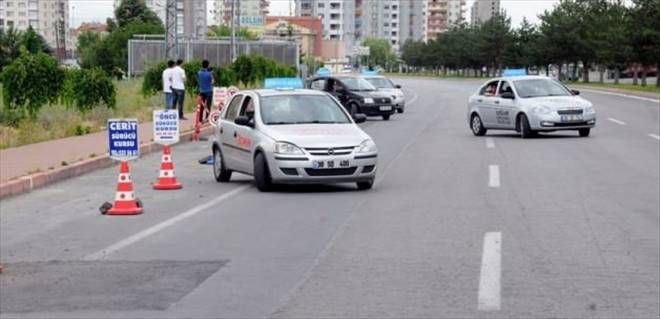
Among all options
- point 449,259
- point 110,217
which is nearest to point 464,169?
point 110,217

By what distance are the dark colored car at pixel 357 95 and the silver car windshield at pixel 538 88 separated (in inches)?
453

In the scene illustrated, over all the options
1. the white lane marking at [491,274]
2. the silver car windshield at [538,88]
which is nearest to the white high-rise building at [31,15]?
the silver car windshield at [538,88]

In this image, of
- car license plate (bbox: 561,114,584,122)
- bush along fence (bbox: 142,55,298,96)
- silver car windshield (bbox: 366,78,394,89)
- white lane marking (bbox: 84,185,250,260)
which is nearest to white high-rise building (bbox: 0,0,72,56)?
bush along fence (bbox: 142,55,298,96)

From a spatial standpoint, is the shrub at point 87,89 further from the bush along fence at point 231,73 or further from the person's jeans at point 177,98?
the bush along fence at point 231,73

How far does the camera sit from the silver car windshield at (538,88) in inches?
1133

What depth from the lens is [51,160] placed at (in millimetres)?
21531

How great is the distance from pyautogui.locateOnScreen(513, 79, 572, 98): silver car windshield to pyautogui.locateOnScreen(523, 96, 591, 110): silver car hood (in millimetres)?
→ 353

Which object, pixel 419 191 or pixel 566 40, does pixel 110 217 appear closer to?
pixel 419 191

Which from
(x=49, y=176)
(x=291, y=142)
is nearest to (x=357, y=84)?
(x=49, y=176)

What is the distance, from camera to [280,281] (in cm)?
977

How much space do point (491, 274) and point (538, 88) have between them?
19.6m

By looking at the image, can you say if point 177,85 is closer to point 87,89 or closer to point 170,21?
point 87,89

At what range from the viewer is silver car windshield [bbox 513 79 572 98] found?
28.8m

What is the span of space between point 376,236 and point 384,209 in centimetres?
240
